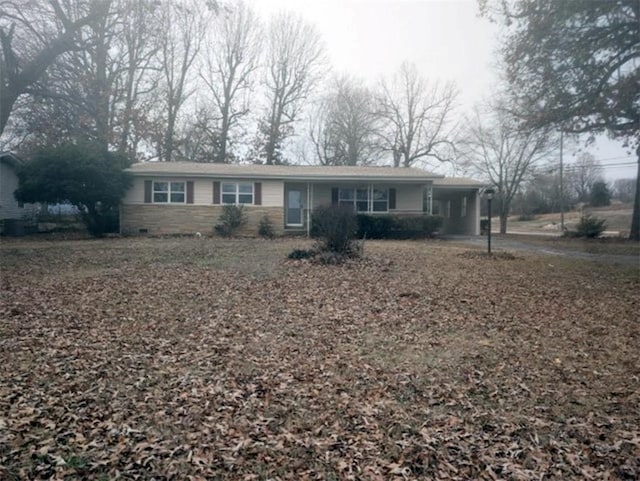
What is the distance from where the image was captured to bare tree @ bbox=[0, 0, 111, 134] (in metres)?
12.6

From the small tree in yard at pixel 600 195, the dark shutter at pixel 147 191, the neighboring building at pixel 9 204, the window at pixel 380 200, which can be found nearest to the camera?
the dark shutter at pixel 147 191

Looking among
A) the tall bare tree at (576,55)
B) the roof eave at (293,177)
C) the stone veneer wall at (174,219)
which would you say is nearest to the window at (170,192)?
the stone veneer wall at (174,219)

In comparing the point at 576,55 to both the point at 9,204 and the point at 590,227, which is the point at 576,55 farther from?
the point at 9,204

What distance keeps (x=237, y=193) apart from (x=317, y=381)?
16.7 metres

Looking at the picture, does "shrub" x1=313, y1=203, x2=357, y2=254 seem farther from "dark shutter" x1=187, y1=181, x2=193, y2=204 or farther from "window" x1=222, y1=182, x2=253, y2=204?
"dark shutter" x1=187, y1=181, x2=193, y2=204


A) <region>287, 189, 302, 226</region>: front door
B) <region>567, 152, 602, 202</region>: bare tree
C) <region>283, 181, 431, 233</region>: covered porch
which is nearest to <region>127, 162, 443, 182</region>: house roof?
<region>283, 181, 431, 233</region>: covered porch

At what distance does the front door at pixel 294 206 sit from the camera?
68.5 feet

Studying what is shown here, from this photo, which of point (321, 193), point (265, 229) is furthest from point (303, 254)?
point (321, 193)

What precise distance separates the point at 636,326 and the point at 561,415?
3214 millimetres

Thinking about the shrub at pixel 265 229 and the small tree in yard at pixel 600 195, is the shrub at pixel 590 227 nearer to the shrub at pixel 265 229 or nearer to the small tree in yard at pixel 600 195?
the shrub at pixel 265 229

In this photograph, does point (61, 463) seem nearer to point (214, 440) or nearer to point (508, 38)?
point (214, 440)

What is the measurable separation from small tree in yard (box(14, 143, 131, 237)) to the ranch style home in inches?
41.9

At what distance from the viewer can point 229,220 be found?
62.7 ft

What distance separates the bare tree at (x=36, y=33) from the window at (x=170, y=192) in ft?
21.9
